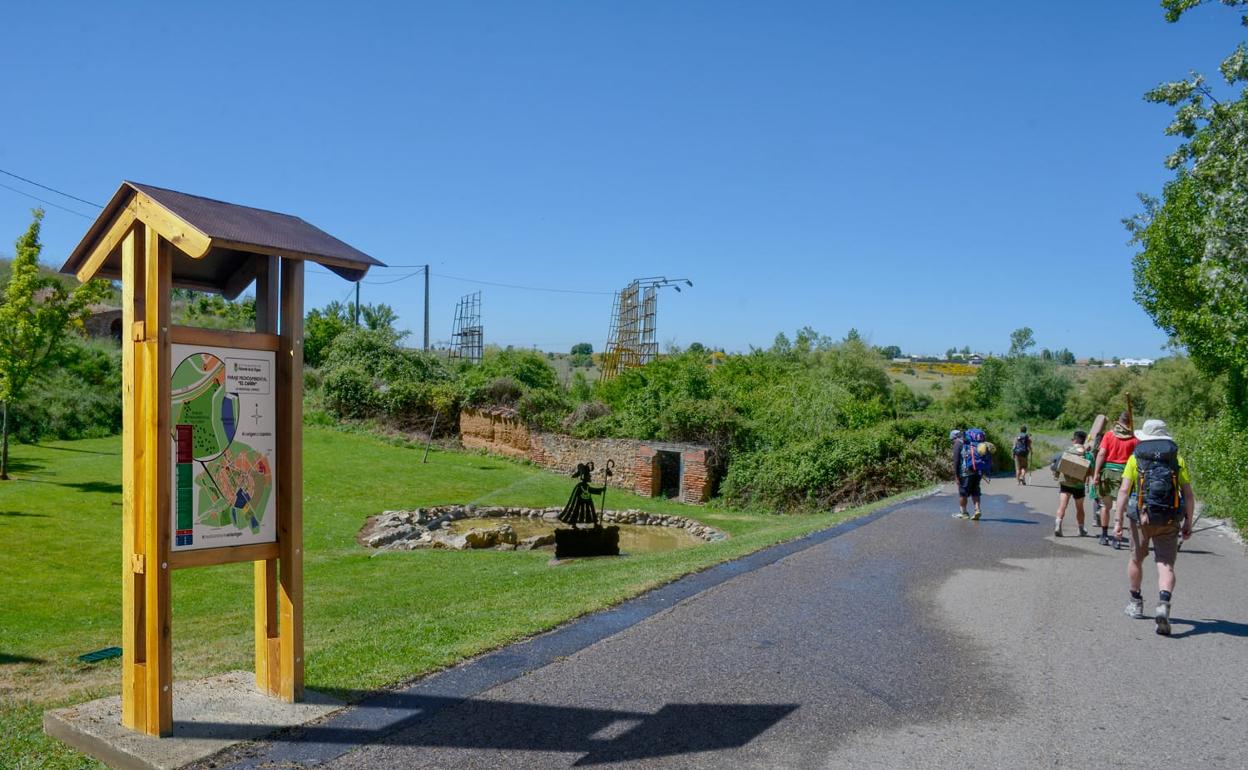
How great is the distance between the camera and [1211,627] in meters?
8.31

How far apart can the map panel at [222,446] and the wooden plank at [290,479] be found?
0.06 metres

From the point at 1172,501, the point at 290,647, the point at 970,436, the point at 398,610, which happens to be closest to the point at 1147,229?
the point at 970,436

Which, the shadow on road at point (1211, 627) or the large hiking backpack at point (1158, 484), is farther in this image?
the shadow on road at point (1211, 627)

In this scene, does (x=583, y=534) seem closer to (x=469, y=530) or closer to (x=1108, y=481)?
(x=469, y=530)

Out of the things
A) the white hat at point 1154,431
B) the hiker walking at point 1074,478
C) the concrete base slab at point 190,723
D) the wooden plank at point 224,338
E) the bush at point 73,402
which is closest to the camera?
the concrete base slab at point 190,723

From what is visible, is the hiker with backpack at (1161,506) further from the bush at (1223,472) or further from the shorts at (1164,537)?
the bush at (1223,472)

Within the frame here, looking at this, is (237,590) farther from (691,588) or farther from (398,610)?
(691,588)

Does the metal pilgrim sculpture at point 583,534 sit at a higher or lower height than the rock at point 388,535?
higher

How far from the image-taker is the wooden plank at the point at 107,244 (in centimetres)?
537

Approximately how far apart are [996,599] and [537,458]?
26.2m

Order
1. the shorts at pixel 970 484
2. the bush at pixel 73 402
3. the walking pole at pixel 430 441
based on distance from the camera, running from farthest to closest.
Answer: the walking pole at pixel 430 441 → the bush at pixel 73 402 → the shorts at pixel 970 484

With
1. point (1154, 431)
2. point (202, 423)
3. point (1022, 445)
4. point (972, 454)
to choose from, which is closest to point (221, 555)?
point (202, 423)

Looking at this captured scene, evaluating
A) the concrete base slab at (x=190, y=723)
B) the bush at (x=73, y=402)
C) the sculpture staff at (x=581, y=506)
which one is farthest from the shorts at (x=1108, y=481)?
the bush at (x=73, y=402)

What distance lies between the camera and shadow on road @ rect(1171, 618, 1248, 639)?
8.09 meters
